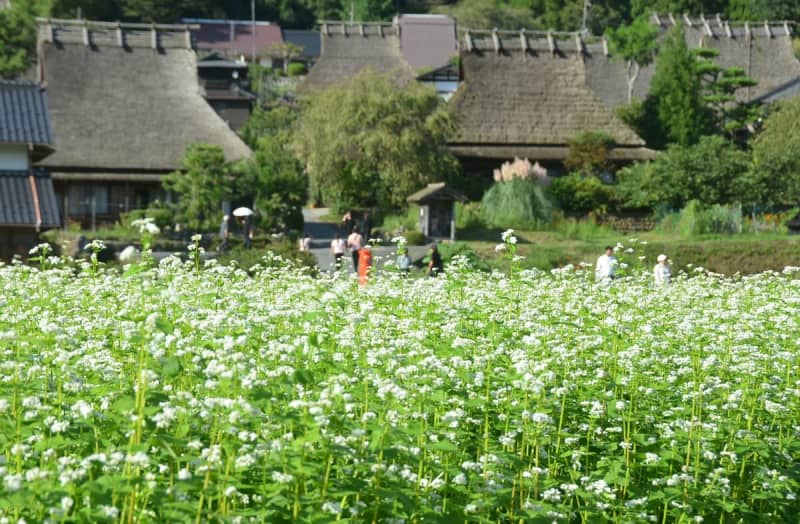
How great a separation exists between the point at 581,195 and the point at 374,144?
6.35m

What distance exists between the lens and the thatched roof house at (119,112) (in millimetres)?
36000

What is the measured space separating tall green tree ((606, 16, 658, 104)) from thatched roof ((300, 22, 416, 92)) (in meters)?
9.65

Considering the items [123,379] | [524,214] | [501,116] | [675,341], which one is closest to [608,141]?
[501,116]

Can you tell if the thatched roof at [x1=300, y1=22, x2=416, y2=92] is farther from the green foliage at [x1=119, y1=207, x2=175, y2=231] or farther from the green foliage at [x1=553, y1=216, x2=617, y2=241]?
the green foliage at [x1=119, y1=207, x2=175, y2=231]

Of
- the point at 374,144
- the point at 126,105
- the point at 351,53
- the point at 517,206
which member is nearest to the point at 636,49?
the point at 351,53

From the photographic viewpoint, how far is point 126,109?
3772 cm

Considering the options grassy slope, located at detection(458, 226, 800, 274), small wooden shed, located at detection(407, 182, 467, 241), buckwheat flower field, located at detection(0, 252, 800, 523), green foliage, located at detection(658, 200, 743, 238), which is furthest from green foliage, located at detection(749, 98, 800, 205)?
buckwheat flower field, located at detection(0, 252, 800, 523)

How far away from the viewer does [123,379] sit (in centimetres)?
653

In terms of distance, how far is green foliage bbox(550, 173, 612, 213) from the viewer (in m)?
36.3

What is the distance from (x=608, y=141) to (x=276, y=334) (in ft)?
113

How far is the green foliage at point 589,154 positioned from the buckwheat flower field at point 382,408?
98.7 feet

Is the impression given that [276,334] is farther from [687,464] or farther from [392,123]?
[392,123]

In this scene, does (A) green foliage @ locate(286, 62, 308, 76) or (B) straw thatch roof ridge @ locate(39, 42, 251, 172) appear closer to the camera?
(B) straw thatch roof ridge @ locate(39, 42, 251, 172)

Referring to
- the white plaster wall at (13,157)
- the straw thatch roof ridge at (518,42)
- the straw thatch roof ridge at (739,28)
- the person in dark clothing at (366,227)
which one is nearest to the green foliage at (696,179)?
the person in dark clothing at (366,227)
